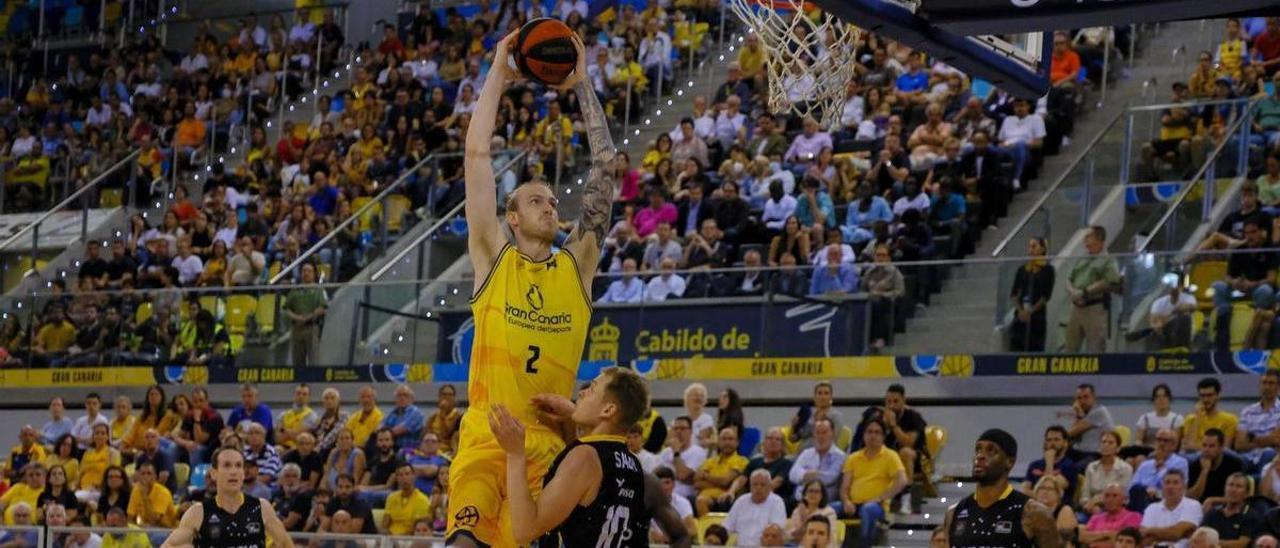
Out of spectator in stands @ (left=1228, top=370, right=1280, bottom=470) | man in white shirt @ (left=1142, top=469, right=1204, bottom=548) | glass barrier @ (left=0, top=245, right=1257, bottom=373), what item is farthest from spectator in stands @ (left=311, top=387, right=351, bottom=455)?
spectator in stands @ (left=1228, top=370, right=1280, bottom=470)

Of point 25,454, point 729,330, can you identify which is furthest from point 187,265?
point 729,330

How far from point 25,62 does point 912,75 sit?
59.0 ft

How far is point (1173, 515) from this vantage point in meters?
13.7

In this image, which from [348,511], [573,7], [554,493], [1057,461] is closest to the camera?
[554,493]

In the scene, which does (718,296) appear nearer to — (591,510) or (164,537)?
(164,537)

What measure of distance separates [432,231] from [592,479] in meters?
15.1

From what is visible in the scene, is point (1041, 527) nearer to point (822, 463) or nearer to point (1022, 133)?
point (822, 463)

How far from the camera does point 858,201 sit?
63.9 ft

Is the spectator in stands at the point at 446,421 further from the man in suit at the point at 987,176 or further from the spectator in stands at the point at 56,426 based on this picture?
the man in suit at the point at 987,176

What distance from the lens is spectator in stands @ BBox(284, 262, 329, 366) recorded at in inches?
816

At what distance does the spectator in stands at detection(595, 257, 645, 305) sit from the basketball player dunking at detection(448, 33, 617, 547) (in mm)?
10533

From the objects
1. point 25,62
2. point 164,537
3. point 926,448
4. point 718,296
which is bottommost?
point 164,537

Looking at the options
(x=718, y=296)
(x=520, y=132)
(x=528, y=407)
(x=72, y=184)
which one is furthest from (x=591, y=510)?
(x=72, y=184)

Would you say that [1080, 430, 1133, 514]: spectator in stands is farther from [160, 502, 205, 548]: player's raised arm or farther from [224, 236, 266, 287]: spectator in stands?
[224, 236, 266, 287]: spectator in stands
